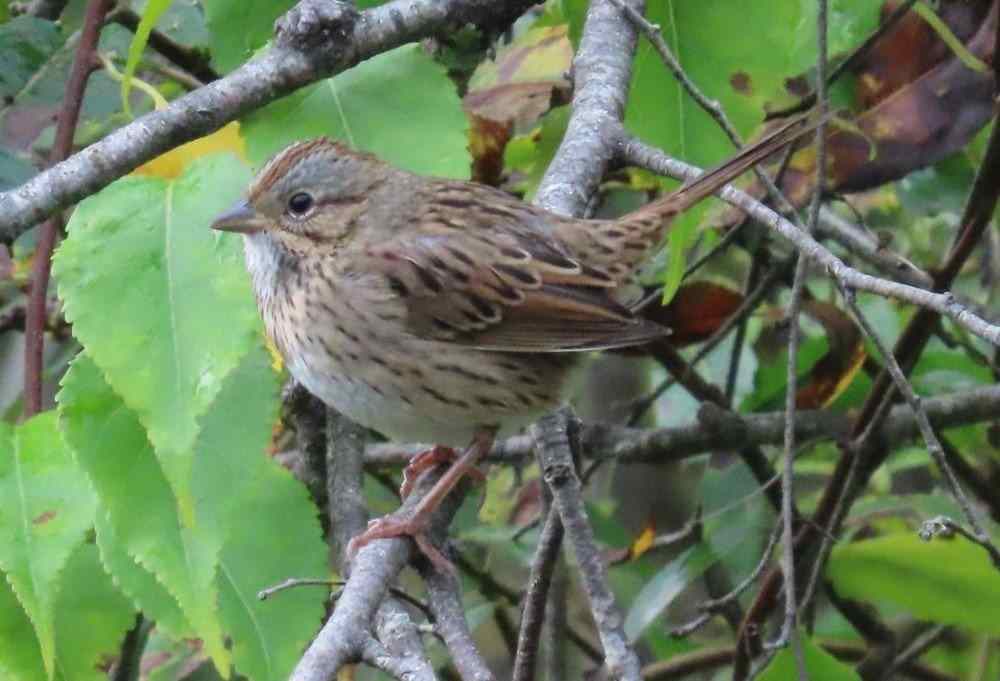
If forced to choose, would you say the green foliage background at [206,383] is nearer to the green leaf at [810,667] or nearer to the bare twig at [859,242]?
the green leaf at [810,667]

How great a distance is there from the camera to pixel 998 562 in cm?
231

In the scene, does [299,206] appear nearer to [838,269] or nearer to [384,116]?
[384,116]

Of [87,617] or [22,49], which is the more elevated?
[22,49]

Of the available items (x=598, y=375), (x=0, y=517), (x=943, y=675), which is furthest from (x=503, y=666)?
(x=0, y=517)

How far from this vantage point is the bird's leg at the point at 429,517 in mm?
2283

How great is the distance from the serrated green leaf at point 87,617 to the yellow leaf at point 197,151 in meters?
0.67

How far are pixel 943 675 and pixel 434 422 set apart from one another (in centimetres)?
163

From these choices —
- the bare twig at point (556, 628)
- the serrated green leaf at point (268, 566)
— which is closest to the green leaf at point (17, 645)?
the serrated green leaf at point (268, 566)

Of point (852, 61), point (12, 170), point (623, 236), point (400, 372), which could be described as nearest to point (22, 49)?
point (12, 170)

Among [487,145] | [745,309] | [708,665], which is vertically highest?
[487,145]

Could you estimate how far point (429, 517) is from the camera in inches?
97.9

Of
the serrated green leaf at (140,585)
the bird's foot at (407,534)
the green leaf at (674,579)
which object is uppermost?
the green leaf at (674,579)

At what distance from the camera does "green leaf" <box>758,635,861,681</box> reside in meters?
2.57

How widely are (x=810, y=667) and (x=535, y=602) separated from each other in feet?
1.93
